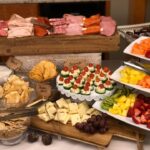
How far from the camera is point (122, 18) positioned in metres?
2.02

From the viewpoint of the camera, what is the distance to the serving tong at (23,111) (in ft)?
3.61

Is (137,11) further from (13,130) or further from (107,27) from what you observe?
(13,130)

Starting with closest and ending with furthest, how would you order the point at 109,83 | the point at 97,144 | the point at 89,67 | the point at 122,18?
the point at 97,144 → the point at 109,83 → the point at 89,67 → the point at 122,18

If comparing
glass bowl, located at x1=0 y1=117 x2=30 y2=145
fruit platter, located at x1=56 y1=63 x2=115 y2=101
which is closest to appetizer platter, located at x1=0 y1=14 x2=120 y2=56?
fruit platter, located at x1=56 y1=63 x2=115 y2=101

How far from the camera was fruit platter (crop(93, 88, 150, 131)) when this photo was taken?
1068 mm

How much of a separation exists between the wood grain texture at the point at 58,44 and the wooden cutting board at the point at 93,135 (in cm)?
33

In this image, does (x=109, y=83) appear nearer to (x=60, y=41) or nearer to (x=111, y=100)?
(x=111, y=100)

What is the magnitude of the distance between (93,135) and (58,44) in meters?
0.45

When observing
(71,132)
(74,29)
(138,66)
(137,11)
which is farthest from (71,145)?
(137,11)

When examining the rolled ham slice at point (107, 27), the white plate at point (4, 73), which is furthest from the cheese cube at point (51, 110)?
the rolled ham slice at point (107, 27)

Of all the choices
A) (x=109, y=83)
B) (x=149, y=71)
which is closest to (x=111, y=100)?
(x=109, y=83)

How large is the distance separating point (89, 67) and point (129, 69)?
0.18m

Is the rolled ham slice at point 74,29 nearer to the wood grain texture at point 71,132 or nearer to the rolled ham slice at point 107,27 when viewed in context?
the rolled ham slice at point 107,27

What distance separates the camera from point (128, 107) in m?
1.12
